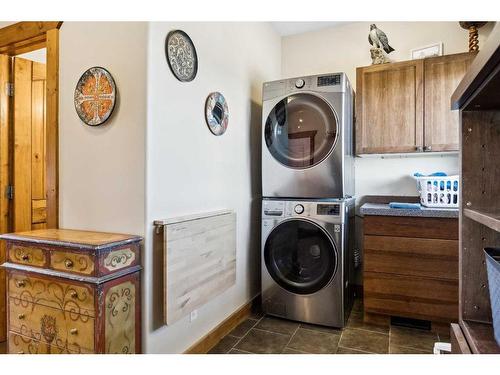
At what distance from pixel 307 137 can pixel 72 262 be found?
1815 mm

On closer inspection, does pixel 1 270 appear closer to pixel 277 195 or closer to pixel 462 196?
pixel 277 195

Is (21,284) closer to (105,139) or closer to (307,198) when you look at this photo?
(105,139)

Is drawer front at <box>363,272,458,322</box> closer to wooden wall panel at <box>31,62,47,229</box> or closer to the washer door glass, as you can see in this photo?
the washer door glass

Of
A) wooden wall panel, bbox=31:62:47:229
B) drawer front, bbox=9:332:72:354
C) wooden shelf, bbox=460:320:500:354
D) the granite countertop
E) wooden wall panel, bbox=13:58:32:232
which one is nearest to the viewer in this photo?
wooden shelf, bbox=460:320:500:354

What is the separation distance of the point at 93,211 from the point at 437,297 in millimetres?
2323

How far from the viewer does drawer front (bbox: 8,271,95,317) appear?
1401 mm

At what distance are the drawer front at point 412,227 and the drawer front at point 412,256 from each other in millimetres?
36

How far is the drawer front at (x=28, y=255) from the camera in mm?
1522

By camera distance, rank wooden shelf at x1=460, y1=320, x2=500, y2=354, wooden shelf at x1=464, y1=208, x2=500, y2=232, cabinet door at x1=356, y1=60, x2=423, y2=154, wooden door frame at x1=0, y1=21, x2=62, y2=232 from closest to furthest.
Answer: wooden shelf at x1=464, y1=208, x2=500, y2=232
wooden shelf at x1=460, y1=320, x2=500, y2=354
wooden door frame at x1=0, y1=21, x2=62, y2=232
cabinet door at x1=356, y1=60, x2=423, y2=154

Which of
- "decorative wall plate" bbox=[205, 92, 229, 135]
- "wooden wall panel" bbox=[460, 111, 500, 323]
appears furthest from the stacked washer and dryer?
"wooden wall panel" bbox=[460, 111, 500, 323]

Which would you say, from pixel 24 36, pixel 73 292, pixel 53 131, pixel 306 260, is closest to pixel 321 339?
pixel 306 260

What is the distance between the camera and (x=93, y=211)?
1.72 meters

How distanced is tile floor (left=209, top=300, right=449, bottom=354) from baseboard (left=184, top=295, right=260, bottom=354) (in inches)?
1.3

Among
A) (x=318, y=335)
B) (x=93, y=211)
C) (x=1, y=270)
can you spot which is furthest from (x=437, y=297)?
(x=1, y=270)
